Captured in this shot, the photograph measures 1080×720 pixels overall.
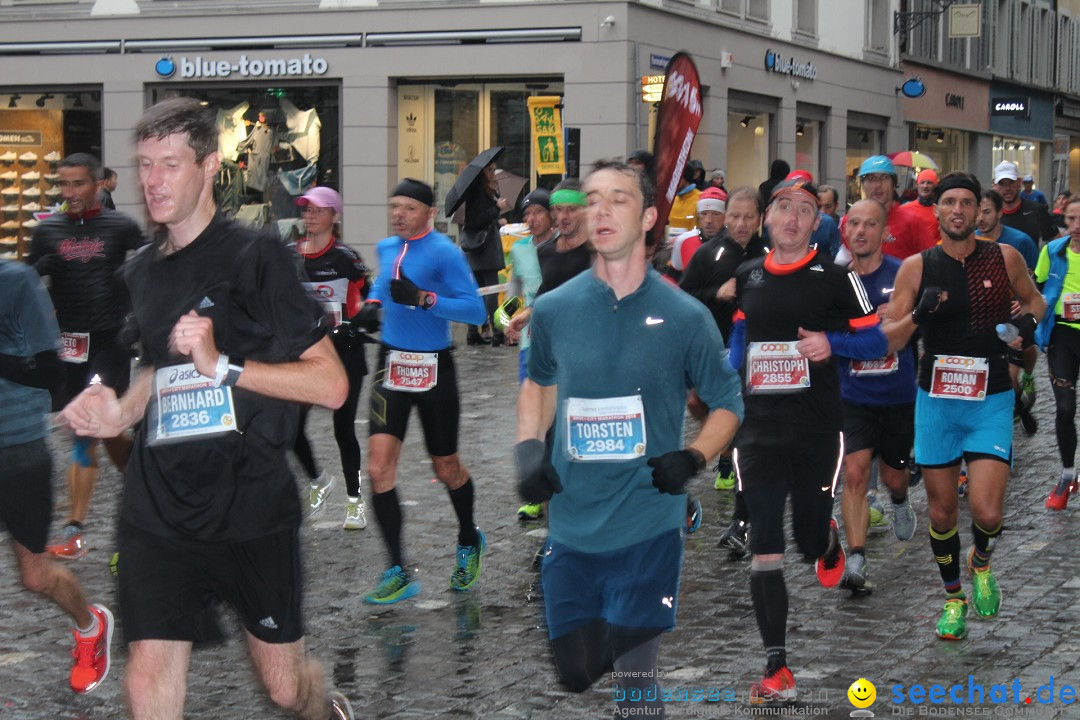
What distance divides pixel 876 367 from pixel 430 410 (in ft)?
7.49

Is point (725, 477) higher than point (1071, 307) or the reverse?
the reverse

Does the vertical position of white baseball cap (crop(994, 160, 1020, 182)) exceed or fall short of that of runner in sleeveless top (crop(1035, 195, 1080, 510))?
it exceeds it

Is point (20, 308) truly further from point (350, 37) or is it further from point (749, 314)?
point (350, 37)

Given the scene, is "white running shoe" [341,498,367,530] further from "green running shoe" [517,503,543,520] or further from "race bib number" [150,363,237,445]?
"race bib number" [150,363,237,445]

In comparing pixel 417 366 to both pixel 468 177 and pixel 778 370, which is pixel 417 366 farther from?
pixel 468 177

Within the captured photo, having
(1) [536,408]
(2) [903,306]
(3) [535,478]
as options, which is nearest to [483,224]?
(2) [903,306]

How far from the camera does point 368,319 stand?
7426 mm

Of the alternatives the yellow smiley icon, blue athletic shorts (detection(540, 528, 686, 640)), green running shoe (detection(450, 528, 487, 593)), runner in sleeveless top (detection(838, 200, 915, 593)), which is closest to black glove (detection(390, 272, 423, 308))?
green running shoe (detection(450, 528, 487, 593))

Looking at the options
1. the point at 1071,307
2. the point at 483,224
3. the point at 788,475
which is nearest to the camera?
the point at 788,475

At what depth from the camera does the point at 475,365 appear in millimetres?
17469

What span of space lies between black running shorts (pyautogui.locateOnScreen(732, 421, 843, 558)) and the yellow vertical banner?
1535cm

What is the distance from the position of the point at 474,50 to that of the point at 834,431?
18802 mm

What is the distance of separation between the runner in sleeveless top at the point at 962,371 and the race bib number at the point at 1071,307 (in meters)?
2.87

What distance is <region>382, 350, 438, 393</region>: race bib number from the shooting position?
755 centimetres
